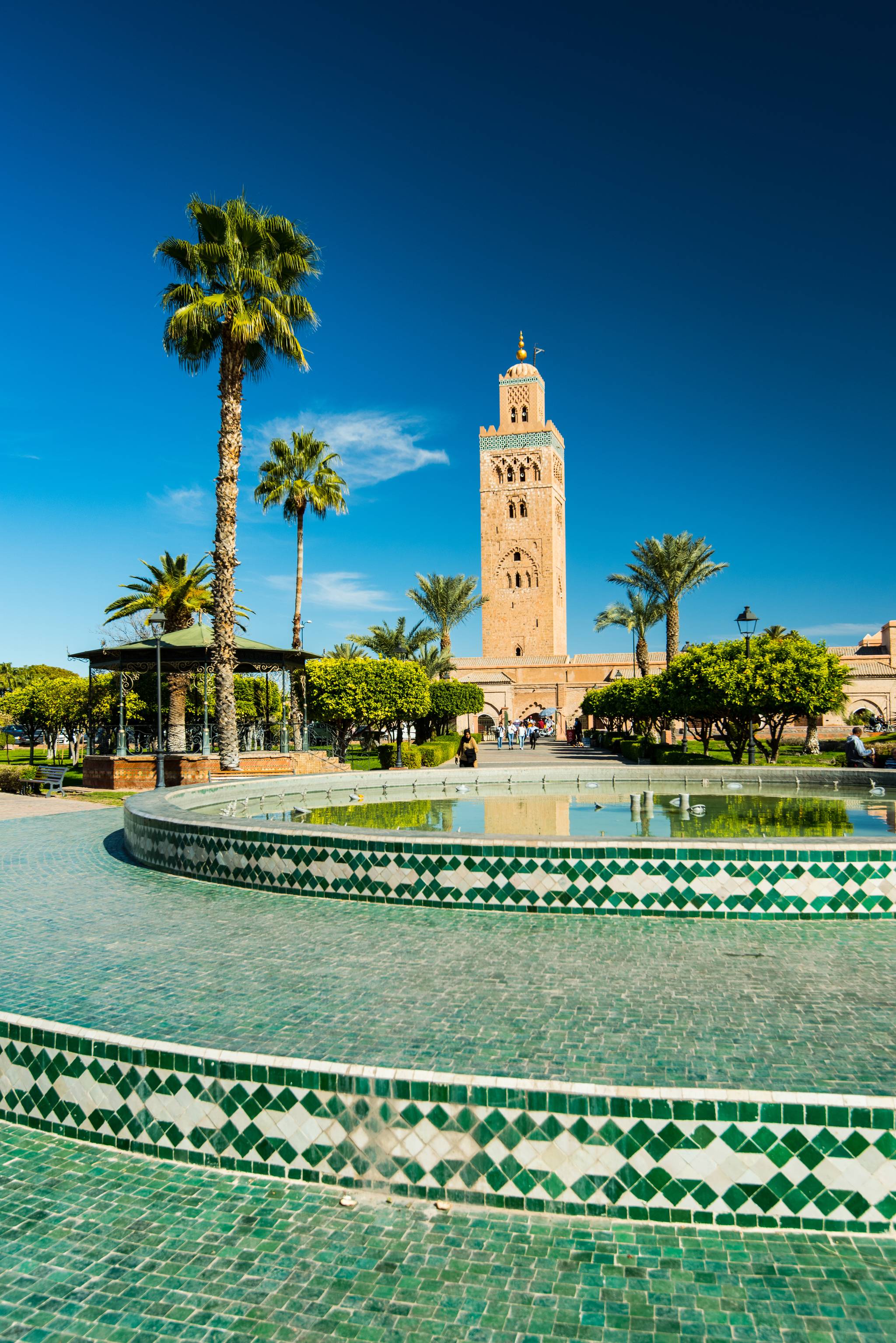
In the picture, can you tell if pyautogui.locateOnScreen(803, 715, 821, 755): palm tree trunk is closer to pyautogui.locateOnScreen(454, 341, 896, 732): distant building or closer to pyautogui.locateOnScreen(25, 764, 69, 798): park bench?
pyautogui.locateOnScreen(25, 764, 69, 798): park bench

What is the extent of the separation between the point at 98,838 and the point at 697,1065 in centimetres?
812

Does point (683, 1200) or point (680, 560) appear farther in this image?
point (680, 560)

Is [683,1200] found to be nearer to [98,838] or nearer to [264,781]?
[98,838]

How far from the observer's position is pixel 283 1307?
6.69 feet

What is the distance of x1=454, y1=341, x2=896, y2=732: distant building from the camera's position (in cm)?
5625

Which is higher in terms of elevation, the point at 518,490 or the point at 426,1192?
the point at 518,490

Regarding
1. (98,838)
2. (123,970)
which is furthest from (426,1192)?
(98,838)

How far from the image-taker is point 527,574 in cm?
6231

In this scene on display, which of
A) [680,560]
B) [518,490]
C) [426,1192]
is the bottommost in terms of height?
Result: [426,1192]

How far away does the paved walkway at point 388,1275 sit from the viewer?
1.96m

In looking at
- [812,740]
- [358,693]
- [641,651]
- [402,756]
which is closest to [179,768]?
[358,693]

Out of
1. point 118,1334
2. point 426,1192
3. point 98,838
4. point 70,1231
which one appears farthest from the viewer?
point 98,838

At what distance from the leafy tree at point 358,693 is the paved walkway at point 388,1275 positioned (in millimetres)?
20383

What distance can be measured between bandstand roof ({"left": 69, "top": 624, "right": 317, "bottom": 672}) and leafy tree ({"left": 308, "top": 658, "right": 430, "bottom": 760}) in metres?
2.53
